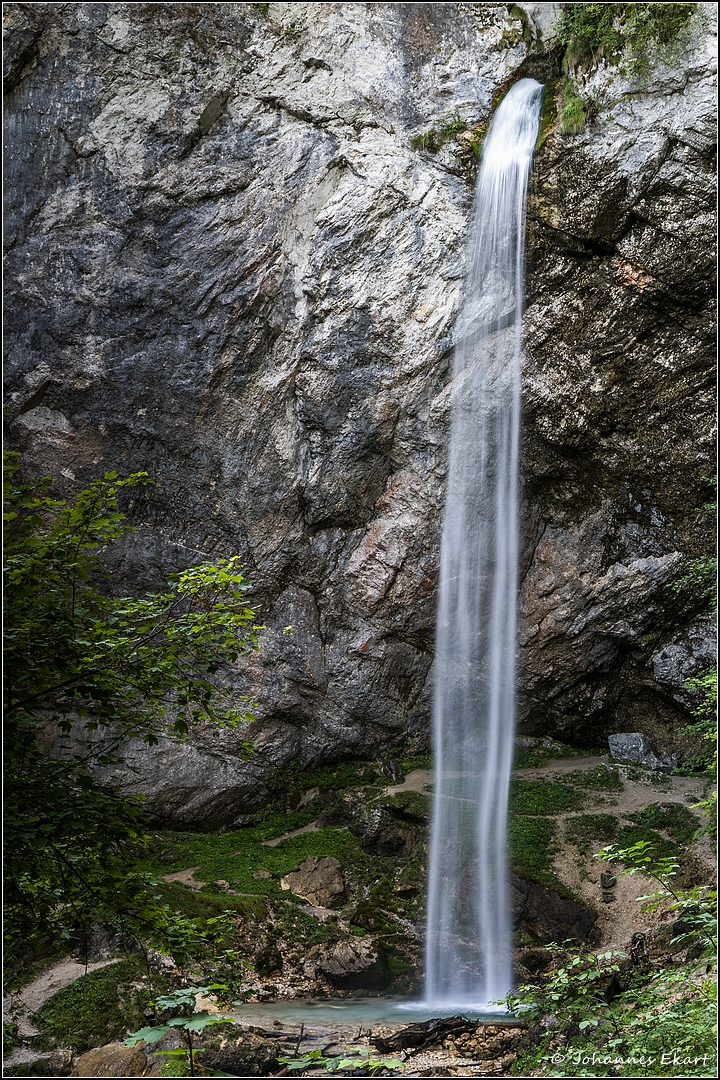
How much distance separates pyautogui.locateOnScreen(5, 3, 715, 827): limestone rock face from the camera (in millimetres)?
14109

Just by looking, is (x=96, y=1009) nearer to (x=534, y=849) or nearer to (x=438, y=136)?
(x=534, y=849)

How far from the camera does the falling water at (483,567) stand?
1266 cm

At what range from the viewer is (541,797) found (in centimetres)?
1446

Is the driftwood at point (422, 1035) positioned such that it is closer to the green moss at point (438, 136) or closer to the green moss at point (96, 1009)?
the green moss at point (96, 1009)

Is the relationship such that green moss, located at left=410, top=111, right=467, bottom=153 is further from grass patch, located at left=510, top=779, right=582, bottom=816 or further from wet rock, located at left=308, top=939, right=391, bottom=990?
wet rock, located at left=308, top=939, right=391, bottom=990

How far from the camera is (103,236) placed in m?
14.5

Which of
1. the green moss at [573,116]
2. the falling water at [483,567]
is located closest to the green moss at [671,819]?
the falling water at [483,567]

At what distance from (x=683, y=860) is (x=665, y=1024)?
754cm

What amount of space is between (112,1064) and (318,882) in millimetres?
6087

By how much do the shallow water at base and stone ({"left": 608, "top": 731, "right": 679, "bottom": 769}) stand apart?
23.6 feet

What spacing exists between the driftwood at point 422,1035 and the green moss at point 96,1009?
96.7 inches

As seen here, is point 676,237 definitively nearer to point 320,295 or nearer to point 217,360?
point 320,295

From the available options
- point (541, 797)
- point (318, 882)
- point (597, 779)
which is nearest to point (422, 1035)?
point (318, 882)

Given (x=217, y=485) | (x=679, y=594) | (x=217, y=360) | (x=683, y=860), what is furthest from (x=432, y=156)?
(x=683, y=860)
